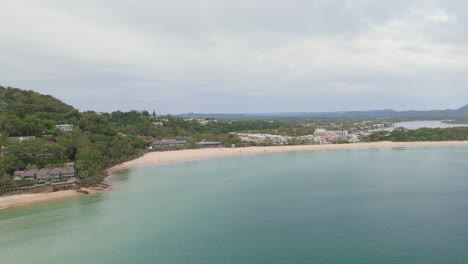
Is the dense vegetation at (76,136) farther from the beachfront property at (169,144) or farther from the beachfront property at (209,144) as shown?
the beachfront property at (209,144)

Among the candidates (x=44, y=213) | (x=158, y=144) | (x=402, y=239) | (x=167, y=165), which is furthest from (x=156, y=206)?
(x=158, y=144)

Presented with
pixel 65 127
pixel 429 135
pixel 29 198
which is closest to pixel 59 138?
pixel 65 127

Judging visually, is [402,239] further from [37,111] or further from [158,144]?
[37,111]

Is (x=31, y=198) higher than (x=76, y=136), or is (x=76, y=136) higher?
(x=76, y=136)

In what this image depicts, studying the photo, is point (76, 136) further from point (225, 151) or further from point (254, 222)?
point (254, 222)

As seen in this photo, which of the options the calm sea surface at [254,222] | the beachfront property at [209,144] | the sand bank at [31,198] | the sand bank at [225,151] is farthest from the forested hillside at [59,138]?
the calm sea surface at [254,222]

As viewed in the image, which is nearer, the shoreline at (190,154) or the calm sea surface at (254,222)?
the calm sea surface at (254,222)
